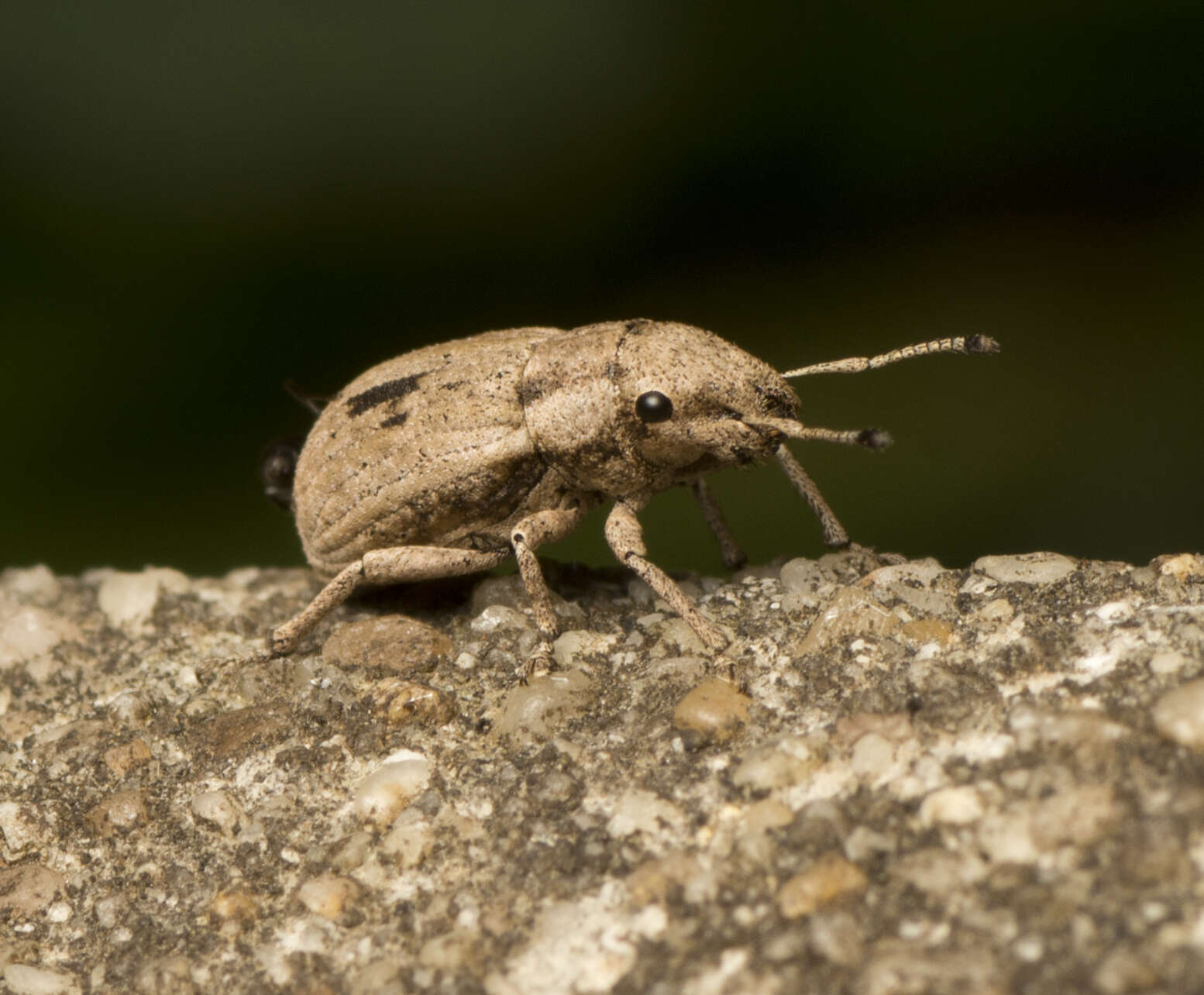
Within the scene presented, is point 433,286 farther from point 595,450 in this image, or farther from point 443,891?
point 443,891

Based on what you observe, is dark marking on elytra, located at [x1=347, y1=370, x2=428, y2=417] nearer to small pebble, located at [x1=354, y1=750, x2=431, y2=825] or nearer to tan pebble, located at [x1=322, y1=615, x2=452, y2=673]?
tan pebble, located at [x1=322, y1=615, x2=452, y2=673]

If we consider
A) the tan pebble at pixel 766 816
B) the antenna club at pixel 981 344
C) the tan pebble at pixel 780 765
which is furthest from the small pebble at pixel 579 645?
the antenna club at pixel 981 344

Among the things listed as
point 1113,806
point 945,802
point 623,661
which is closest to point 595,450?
point 623,661

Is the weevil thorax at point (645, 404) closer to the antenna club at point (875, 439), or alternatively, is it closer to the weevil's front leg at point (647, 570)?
the weevil's front leg at point (647, 570)

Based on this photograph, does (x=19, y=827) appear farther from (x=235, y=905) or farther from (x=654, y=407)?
(x=654, y=407)

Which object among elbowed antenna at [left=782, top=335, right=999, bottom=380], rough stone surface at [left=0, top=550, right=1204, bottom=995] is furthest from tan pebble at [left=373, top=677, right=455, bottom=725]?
elbowed antenna at [left=782, top=335, right=999, bottom=380]

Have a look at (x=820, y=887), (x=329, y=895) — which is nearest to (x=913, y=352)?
(x=820, y=887)
